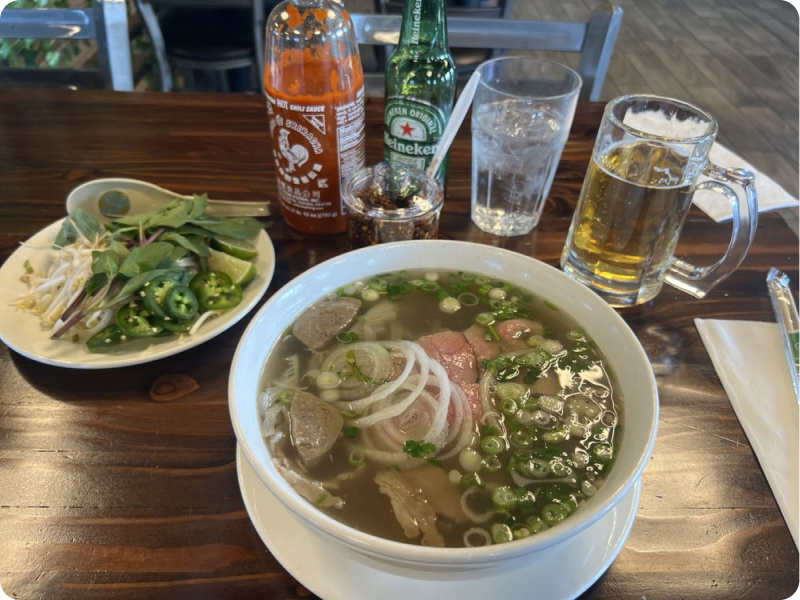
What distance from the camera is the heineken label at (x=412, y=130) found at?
1.28m

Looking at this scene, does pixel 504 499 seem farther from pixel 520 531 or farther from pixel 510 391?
pixel 510 391

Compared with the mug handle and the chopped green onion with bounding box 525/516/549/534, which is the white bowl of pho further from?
the mug handle

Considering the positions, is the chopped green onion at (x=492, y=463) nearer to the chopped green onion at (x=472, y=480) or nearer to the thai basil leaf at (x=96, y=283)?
the chopped green onion at (x=472, y=480)

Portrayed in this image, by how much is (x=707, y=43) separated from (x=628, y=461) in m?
6.03

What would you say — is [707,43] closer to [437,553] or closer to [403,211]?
[403,211]

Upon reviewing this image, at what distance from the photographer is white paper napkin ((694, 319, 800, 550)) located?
927 mm

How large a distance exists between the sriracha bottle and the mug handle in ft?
2.41

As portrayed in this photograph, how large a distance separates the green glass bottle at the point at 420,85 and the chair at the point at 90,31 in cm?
115

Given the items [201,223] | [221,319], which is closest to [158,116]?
[201,223]

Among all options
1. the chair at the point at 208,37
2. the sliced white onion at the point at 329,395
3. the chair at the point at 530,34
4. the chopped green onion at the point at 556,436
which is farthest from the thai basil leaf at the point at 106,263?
the chair at the point at 208,37

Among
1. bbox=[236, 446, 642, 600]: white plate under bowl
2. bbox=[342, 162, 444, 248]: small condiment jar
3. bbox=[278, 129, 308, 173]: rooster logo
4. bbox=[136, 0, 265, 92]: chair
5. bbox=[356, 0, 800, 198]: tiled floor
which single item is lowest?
bbox=[356, 0, 800, 198]: tiled floor

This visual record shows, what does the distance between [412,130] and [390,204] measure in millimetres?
188

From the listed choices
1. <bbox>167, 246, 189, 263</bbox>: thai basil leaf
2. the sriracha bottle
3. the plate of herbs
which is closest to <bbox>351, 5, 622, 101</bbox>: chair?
the sriracha bottle

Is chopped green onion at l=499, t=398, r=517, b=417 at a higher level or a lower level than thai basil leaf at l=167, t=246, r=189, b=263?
lower
